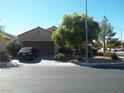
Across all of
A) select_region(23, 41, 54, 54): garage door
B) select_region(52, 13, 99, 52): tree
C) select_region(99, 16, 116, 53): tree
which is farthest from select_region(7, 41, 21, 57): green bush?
select_region(99, 16, 116, 53): tree

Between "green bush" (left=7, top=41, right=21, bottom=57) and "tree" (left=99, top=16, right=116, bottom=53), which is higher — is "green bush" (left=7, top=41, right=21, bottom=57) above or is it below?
below

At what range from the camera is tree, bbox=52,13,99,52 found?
3847 centimetres

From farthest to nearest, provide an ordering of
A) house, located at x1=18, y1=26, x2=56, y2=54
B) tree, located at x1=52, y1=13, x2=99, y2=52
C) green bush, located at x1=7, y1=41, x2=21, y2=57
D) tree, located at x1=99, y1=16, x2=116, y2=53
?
tree, located at x1=99, y1=16, x2=116, y2=53 < house, located at x1=18, y1=26, x2=56, y2=54 < green bush, located at x1=7, y1=41, x2=21, y2=57 < tree, located at x1=52, y1=13, x2=99, y2=52

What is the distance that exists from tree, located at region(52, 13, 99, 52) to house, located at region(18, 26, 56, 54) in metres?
5.77

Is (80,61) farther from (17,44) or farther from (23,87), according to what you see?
(23,87)

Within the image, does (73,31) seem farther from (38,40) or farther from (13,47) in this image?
(38,40)

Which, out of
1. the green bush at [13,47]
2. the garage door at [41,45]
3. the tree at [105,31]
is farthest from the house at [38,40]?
the tree at [105,31]

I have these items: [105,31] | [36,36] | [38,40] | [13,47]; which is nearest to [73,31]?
[13,47]

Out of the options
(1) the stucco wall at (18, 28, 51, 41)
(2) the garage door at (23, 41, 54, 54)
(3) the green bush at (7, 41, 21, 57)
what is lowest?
(3) the green bush at (7, 41, 21, 57)

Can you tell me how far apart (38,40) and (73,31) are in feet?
31.3

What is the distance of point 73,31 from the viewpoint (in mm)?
38375

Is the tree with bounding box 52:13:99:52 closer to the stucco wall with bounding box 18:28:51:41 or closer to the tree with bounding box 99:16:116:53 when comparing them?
the stucco wall with bounding box 18:28:51:41

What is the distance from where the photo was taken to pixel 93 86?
47.4 feet

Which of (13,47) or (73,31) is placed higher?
(73,31)
